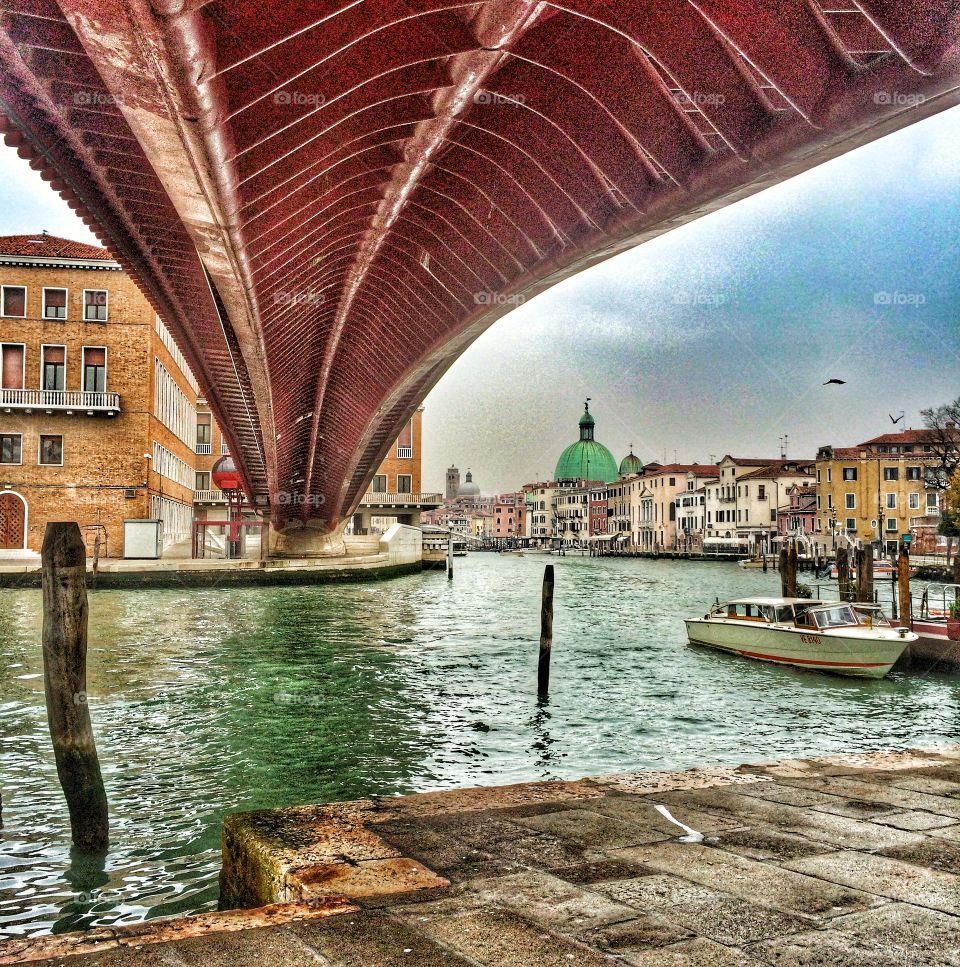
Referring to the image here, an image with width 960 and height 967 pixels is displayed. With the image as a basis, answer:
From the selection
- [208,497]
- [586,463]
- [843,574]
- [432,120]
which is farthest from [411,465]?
[586,463]

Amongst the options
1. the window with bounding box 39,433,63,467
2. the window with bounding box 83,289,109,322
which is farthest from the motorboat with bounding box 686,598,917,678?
the window with bounding box 83,289,109,322

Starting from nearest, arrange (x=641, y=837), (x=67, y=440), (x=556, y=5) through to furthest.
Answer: (x=641, y=837), (x=556, y=5), (x=67, y=440)

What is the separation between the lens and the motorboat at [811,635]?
48.6 ft

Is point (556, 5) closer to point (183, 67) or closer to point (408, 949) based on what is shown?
point (183, 67)

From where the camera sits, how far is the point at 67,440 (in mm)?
32688

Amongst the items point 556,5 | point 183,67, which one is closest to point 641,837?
point 556,5

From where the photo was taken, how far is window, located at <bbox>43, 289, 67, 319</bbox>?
32.8 meters

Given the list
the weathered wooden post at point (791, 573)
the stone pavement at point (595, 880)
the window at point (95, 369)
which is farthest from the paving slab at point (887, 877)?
the window at point (95, 369)

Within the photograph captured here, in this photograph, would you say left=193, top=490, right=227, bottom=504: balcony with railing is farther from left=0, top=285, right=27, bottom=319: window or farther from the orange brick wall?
left=0, top=285, right=27, bottom=319: window

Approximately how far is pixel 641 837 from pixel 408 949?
4.70 feet

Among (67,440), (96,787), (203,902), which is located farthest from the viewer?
(67,440)

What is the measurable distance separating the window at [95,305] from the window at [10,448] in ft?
15.1

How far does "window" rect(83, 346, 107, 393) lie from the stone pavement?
31.6 metres

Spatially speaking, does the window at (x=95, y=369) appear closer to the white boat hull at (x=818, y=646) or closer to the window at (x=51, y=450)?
the window at (x=51, y=450)
